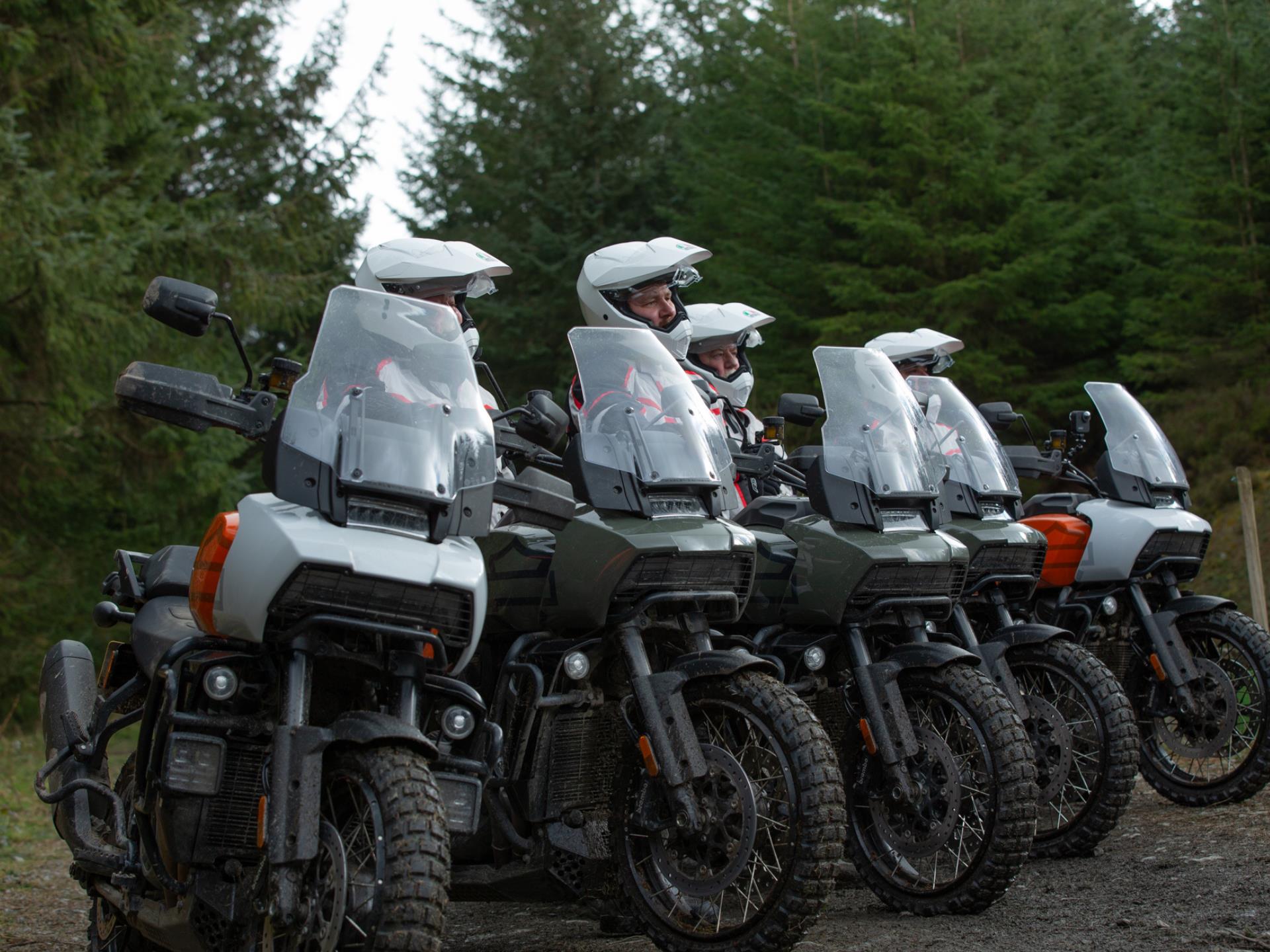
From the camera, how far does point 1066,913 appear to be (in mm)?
5094

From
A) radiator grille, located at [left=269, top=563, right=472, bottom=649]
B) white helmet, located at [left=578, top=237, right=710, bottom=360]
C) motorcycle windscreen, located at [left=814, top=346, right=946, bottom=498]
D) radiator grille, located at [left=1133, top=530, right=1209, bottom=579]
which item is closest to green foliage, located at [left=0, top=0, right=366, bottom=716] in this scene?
white helmet, located at [left=578, top=237, right=710, bottom=360]

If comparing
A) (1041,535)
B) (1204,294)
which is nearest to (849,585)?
(1041,535)

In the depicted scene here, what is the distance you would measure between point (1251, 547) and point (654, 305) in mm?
5226

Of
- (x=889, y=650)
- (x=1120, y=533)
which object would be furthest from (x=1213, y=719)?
(x=889, y=650)

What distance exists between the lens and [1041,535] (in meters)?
6.72

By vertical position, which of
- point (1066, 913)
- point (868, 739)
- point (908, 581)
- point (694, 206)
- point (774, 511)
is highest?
point (694, 206)

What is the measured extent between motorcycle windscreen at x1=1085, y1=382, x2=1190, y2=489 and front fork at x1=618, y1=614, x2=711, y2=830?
13.6ft

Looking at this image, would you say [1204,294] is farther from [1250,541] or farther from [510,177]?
[510,177]

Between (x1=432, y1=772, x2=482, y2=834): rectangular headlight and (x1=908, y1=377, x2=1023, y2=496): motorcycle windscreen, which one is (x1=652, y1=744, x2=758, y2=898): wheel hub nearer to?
(x1=432, y1=772, x2=482, y2=834): rectangular headlight

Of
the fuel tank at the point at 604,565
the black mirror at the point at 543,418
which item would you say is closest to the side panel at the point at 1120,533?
the fuel tank at the point at 604,565

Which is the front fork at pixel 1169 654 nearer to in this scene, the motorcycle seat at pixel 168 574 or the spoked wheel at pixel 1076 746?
the spoked wheel at pixel 1076 746

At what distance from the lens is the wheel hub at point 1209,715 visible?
729cm

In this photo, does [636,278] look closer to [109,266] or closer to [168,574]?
[168,574]

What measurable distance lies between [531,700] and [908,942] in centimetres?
137
